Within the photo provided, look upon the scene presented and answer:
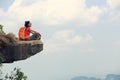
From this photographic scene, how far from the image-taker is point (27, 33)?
4197 centimetres

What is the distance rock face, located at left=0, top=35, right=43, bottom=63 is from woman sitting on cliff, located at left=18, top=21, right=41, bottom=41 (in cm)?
59

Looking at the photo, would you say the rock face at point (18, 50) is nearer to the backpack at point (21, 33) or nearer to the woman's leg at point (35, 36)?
the woman's leg at point (35, 36)

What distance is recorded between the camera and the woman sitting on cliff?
41312 millimetres

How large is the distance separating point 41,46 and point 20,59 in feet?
9.90

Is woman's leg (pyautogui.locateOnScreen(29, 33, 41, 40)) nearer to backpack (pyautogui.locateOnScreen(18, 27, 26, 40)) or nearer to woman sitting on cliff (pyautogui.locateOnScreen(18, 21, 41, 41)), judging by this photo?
woman sitting on cliff (pyautogui.locateOnScreen(18, 21, 41, 41))

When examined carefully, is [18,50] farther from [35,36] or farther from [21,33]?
[35,36]

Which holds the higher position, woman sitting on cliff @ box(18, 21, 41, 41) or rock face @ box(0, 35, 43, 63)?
woman sitting on cliff @ box(18, 21, 41, 41)

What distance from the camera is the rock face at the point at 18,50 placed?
41.3 m

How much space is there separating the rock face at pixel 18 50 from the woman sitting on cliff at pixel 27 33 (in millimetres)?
586

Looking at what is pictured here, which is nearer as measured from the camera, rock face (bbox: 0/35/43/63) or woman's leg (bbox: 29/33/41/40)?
rock face (bbox: 0/35/43/63)

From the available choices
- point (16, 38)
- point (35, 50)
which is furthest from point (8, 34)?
point (35, 50)

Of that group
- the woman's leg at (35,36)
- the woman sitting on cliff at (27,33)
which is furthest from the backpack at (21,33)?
the woman's leg at (35,36)

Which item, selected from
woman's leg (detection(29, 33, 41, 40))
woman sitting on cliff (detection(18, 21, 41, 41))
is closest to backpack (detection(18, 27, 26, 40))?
woman sitting on cliff (detection(18, 21, 41, 41))

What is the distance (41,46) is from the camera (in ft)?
144
